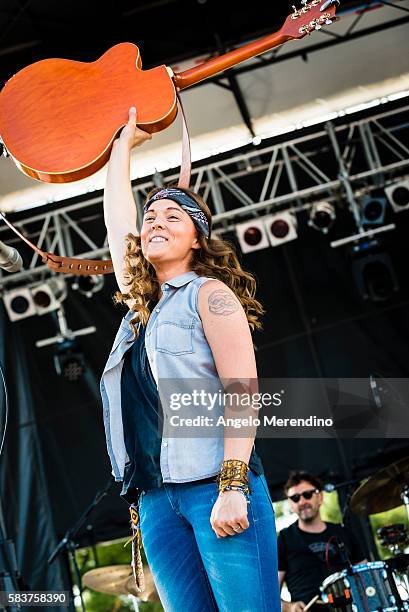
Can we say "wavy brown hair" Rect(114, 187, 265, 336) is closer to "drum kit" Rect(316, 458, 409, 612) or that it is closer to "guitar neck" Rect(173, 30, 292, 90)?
"guitar neck" Rect(173, 30, 292, 90)

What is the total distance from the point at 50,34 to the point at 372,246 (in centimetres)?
308

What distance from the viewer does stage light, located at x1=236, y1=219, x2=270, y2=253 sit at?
23.9 feet

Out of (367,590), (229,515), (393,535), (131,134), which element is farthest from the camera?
(393,535)

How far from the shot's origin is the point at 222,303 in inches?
78.0

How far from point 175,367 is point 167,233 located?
0.38 metres

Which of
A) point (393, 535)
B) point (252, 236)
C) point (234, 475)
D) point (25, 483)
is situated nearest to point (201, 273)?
point (234, 475)

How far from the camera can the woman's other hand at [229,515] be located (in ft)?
5.67

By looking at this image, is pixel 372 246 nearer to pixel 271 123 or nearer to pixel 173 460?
pixel 271 123

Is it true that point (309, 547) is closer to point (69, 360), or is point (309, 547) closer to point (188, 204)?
point (69, 360)

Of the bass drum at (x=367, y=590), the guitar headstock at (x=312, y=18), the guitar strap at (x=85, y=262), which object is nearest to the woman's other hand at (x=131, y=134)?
the guitar strap at (x=85, y=262)

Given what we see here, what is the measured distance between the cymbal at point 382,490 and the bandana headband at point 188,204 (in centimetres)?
373

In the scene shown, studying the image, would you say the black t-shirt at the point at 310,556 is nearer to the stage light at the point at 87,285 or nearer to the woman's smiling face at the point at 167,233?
the stage light at the point at 87,285

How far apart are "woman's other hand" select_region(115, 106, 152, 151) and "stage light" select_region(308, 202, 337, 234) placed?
16.0 ft

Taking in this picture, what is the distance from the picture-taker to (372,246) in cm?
712
